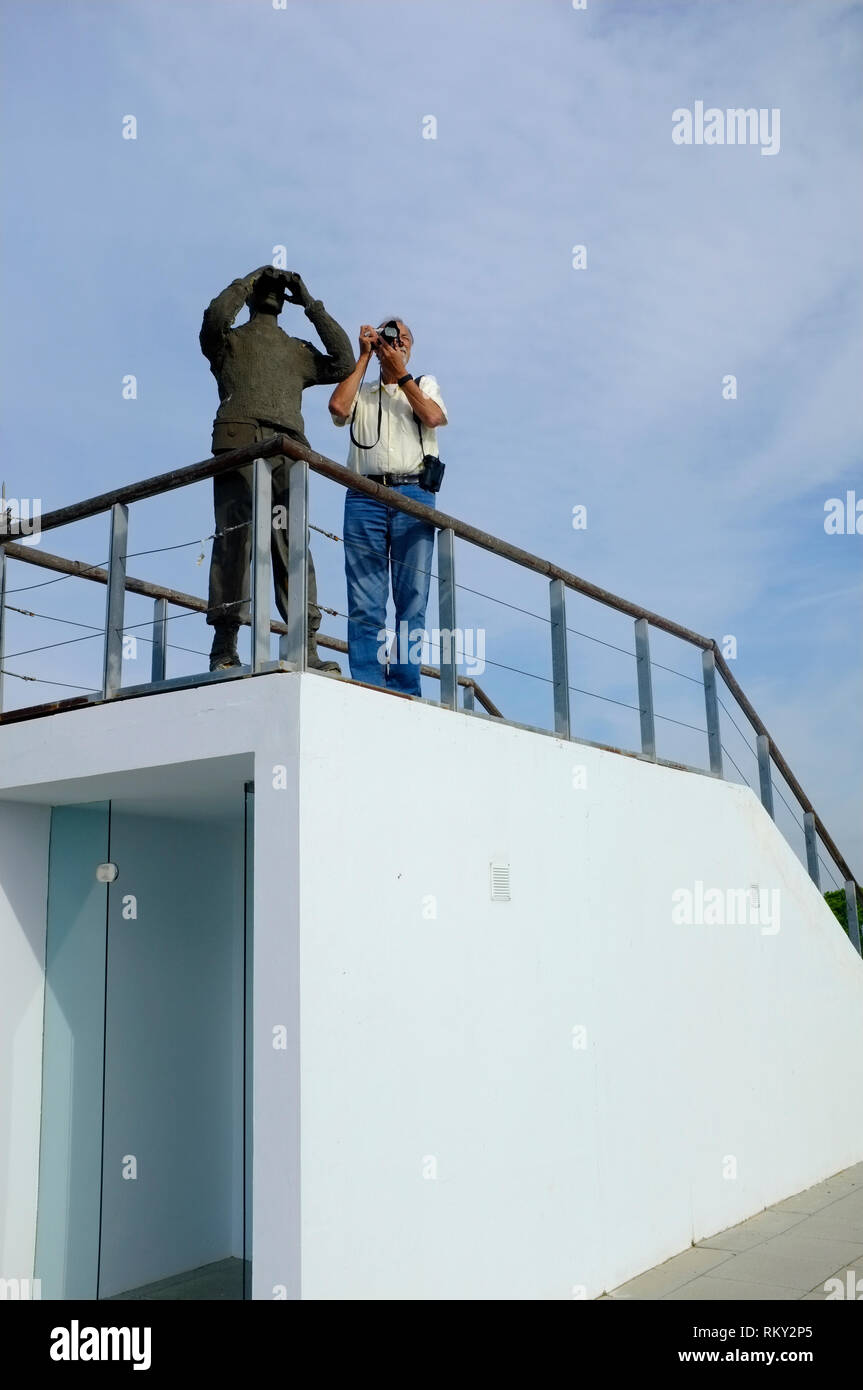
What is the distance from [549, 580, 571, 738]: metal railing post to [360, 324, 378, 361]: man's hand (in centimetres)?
154

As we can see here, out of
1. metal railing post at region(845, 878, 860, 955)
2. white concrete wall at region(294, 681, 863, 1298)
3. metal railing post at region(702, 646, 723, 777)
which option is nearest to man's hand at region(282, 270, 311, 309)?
white concrete wall at region(294, 681, 863, 1298)

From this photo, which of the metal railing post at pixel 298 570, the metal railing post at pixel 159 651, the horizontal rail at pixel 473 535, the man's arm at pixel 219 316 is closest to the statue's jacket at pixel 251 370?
the man's arm at pixel 219 316

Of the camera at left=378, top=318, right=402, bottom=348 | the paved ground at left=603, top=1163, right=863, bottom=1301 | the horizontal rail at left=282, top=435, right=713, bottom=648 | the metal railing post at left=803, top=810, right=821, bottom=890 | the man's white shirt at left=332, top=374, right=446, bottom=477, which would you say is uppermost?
the camera at left=378, top=318, right=402, bottom=348

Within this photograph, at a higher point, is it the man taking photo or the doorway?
the man taking photo

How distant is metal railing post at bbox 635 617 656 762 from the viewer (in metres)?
6.76

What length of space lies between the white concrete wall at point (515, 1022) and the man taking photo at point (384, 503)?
21.8 inches

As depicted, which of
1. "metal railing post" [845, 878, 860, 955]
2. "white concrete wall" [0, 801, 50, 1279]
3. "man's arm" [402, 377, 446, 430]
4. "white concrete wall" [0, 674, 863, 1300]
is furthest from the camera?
"metal railing post" [845, 878, 860, 955]

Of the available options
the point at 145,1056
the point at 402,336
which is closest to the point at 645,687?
the point at 402,336

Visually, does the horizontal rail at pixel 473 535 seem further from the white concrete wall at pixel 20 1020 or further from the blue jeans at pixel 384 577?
the white concrete wall at pixel 20 1020

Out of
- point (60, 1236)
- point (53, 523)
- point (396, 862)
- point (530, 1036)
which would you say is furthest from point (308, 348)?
point (60, 1236)

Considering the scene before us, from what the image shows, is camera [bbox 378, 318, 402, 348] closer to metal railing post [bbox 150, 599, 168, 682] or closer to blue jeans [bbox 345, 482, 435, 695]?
blue jeans [bbox 345, 482, 435, 695]

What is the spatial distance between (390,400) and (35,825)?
266 cm

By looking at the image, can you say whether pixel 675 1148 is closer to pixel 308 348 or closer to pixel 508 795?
pixel 508 795

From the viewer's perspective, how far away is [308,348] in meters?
5.45
